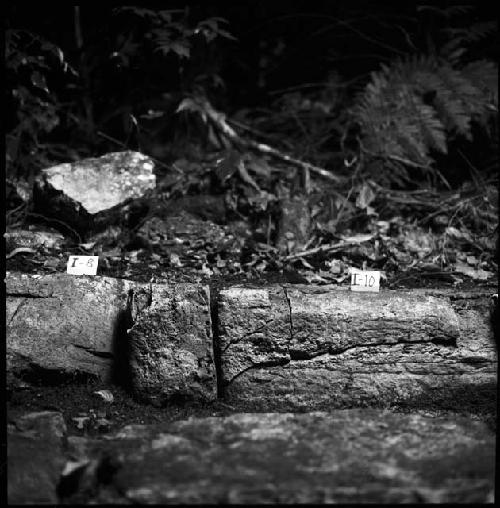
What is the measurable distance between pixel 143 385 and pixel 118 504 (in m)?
0.92

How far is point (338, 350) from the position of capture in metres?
2.96

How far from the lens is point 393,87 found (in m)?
4.65

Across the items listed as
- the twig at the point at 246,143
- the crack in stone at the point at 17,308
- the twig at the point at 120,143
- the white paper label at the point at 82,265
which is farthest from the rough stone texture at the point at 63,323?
the twig at the point at 246,143

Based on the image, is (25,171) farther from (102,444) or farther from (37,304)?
(102,444)

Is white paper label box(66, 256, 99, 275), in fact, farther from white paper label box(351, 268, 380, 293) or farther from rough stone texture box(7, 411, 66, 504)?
white paper label box(351, 268, 380, 293)

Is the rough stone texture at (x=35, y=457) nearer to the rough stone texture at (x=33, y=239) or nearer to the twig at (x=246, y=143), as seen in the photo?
the rough stone texture at (x=33, y=239)

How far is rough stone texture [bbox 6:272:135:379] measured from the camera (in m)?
2.88

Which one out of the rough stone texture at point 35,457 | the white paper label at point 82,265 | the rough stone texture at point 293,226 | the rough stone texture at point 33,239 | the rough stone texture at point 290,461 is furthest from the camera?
the rough stone texture at point 293,226

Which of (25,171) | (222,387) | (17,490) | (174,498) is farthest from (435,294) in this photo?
(25,171)

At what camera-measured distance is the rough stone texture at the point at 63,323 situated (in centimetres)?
288

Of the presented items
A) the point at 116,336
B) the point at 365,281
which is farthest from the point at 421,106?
the point at 116,336

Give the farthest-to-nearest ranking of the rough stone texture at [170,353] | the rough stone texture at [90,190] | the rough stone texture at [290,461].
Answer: the rough stone texture at [90,190]
the rough stone texture at [170,353]
the rough stone texture at [290,461]

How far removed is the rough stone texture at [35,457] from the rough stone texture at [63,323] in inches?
12.8

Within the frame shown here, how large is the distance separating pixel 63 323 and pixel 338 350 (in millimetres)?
1344
